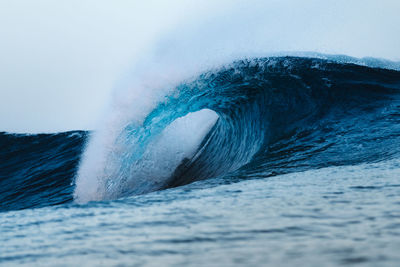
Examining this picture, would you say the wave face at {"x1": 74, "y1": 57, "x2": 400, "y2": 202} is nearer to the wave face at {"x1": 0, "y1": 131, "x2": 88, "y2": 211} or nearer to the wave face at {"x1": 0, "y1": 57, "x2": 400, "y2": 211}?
the wave face at {"x1": 0, "y1": 57, "x2": 400, "y2": 211}

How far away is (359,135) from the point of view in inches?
190

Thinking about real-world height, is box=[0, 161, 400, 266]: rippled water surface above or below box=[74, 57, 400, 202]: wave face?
below

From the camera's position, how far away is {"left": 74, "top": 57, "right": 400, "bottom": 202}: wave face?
17.0 feet

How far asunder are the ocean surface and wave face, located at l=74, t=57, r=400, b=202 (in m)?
0.02

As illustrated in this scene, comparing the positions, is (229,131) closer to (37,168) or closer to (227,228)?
(37,168)

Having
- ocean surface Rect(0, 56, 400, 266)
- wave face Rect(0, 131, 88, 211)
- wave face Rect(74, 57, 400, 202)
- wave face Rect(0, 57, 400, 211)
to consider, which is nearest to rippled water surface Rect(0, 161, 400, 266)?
ocean surface Rect(0, 56, 400, 266)

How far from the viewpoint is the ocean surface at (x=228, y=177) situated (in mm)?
1433

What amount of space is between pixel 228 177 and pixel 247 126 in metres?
3.45

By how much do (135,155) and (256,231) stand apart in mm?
4780

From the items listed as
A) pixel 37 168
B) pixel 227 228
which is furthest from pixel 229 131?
pixel 227 228

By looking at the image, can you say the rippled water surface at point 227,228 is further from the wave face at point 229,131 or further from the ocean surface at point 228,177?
the wave face at point 229,131

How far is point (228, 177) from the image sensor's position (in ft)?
12.0

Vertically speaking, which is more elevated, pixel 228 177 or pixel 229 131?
pixel 229 131

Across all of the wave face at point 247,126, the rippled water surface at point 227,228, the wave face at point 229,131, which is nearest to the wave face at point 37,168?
the wave face at point 229,131
